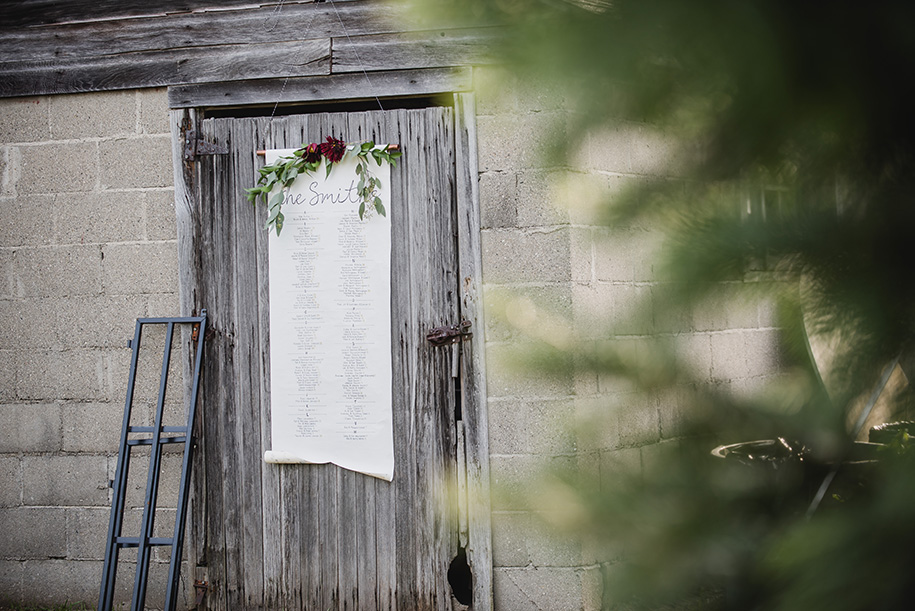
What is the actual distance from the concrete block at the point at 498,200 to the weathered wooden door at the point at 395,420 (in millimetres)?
74

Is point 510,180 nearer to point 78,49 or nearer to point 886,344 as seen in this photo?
point 78,49

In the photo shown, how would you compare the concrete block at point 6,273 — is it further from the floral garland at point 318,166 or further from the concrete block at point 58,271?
the floral garland at point 318,166

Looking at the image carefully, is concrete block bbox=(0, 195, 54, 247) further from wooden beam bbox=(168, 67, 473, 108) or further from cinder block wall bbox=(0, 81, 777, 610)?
wooden beam bbox=(168, 67, 473, 108)

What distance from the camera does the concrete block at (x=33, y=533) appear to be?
134 inches

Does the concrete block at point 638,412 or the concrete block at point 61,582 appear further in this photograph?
the concrete block at point 61,582

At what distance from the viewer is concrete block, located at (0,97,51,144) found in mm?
3482

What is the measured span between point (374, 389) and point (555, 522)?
8.50ft

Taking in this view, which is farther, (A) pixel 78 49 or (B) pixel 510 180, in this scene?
(A) pixel 78 49

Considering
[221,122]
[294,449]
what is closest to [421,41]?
[221,122]

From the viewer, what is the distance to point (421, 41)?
10.6 ft

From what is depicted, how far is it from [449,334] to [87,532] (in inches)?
86.5

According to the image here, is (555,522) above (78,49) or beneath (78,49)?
beneath

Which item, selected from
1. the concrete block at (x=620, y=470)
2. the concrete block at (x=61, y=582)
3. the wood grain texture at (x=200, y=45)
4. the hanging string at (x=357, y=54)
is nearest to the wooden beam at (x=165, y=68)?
the wood grain texture at (x=200, y=45)

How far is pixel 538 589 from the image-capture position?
3.06 m
